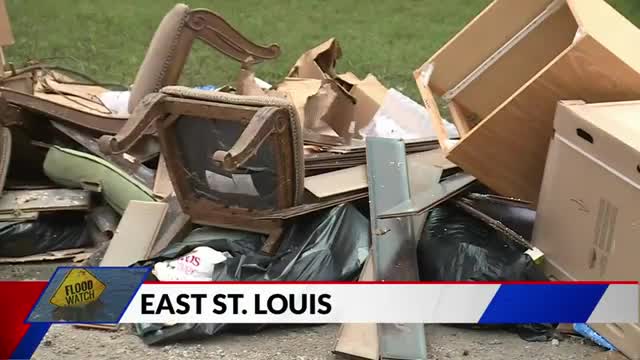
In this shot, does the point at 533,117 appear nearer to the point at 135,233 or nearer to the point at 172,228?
the point at 172,228

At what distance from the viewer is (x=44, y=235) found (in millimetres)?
3285

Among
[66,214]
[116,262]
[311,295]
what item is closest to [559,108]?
[311,295]

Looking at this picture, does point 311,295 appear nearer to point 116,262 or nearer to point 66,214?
point 116,262

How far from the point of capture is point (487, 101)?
10.7 feet

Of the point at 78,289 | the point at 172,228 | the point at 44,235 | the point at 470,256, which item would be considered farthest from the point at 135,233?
the point at 470,256

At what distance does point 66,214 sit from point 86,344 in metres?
0.84

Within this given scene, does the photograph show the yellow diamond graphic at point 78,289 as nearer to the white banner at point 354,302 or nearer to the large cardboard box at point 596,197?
the white banner at point 354,302

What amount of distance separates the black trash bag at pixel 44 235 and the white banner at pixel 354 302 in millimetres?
1495

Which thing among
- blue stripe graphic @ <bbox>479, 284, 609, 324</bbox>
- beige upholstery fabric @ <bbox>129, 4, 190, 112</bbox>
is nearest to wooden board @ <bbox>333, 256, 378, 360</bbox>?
blue stripe graphic @ <bbox>479, 284, 609, 324</bbox>

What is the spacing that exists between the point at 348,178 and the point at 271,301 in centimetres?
129

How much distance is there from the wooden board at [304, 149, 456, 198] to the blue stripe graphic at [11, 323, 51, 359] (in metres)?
1.22

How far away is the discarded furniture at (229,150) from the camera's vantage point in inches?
104

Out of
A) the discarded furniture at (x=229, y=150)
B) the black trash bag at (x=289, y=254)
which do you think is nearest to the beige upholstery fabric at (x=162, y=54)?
the discarded furniture at (x=229, y=150)

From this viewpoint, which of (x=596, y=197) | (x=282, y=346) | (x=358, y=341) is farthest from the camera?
(x=282, y=346)
